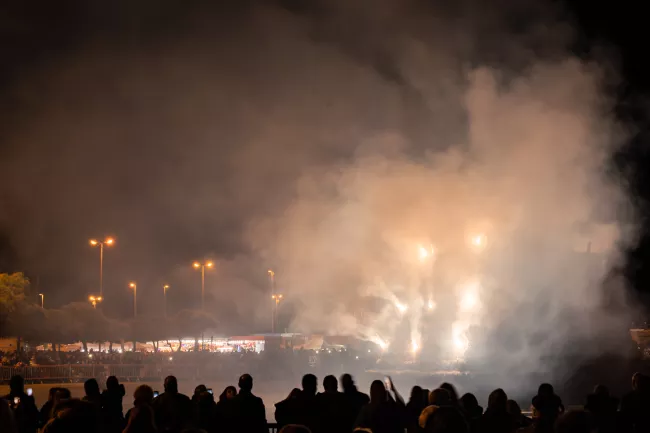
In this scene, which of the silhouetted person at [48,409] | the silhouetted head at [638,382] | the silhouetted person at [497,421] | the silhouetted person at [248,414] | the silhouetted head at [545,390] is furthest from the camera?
the silhouetted person at [48,409]

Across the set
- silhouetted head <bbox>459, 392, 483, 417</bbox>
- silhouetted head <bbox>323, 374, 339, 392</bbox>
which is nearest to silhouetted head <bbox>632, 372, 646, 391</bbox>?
silhouetted head <bbox>459, 392, 483, 417</bbox>

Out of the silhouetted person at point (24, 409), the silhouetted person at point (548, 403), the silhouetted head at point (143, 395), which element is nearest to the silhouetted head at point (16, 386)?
the silhouetted person at point (24, 409)

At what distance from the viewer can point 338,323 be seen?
74.4 metres

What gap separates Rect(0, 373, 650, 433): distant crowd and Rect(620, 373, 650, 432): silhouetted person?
0.4 inches

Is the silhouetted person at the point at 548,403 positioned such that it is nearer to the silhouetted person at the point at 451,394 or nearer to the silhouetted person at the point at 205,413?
the silhouetted person at the point at 451,394

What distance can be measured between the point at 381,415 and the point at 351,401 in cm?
128

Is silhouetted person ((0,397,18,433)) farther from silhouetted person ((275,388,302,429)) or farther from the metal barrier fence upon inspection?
the metal barrier fence

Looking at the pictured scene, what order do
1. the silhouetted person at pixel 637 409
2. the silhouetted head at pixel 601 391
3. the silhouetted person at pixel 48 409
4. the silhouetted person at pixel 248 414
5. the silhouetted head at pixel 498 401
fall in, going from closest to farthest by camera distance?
the silhouetted head at pixel 601 391 < the silhouetted person at pixel 637 409 < the silhouetted head at pixel 498 401 < the silhouetted person at pixel 248 414 < the silhouetted person at pixel 48 409

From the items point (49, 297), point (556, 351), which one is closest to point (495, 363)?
point (556, 351)

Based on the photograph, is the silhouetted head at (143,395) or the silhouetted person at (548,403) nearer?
the silhouetted person at (548,403)

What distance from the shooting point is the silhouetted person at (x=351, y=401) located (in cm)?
1027

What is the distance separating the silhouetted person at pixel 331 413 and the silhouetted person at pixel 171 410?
6.16 feet

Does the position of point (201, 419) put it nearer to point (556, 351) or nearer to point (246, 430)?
point (246, 430)

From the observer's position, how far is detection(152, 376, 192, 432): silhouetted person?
1083 cm
